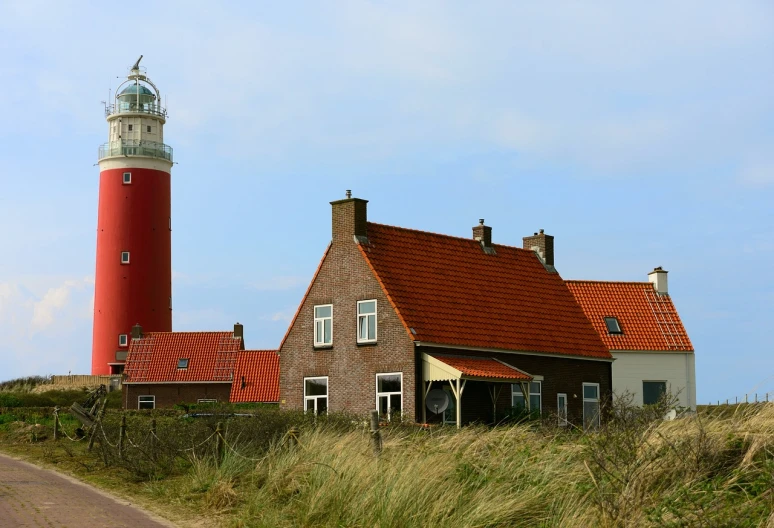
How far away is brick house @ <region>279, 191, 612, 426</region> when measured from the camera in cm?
2847

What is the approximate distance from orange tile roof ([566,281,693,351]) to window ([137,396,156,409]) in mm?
22749

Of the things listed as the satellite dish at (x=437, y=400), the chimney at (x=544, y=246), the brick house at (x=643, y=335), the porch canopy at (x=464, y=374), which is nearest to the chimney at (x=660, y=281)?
the brick house at (x=643, y=335)

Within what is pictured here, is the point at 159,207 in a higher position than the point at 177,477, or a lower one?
higher

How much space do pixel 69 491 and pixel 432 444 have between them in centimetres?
691

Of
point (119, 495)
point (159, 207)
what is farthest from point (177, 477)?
point (159, 207)

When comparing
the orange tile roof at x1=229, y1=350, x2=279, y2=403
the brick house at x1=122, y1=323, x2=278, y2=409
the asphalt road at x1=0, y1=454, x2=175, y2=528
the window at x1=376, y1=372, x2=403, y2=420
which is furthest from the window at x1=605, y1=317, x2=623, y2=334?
the asphalt road at x1=0, y1=454, x2=175, y2=528

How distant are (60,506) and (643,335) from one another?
2995cm

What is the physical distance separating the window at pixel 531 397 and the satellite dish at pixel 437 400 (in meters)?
2.83

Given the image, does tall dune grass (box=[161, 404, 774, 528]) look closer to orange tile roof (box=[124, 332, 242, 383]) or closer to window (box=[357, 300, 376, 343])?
window (box=[357, 300, 376, 343])

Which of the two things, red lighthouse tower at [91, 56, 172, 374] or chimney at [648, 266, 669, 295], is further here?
red lighthouse tower at [91, 56, 172, 374]

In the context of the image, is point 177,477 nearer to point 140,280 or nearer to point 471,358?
point 471,358

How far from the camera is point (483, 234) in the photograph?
114ft

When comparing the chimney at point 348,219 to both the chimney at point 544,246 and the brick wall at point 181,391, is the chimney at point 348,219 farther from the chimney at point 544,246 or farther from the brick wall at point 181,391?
the brick wall at point 181,391

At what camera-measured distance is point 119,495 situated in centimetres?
1658
